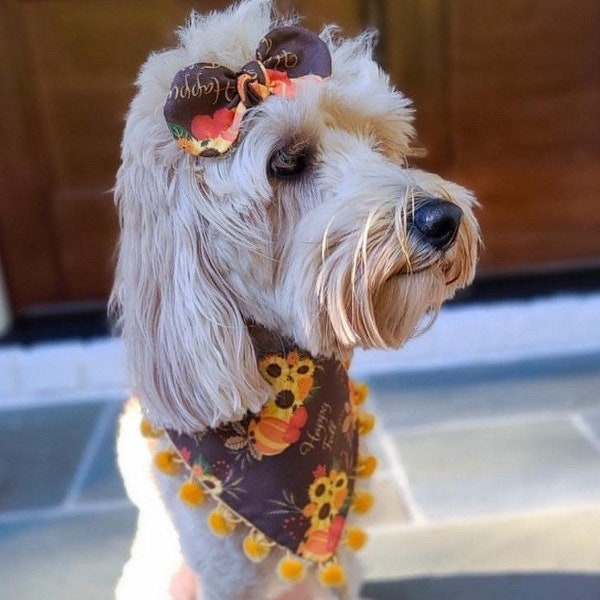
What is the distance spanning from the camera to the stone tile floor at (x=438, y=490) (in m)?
1.40

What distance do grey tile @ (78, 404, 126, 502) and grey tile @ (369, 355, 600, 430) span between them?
65cm

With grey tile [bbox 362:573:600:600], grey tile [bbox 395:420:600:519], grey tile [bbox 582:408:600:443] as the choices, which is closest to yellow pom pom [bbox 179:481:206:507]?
grey tile [bbox 362:573:600:600]

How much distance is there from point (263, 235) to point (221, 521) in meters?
0.38

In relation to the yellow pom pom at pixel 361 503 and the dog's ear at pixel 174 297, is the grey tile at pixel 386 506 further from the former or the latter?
the dog's ear at pixel 174 297

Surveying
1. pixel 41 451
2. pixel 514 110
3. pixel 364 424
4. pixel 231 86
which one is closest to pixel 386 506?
pixel 364 424

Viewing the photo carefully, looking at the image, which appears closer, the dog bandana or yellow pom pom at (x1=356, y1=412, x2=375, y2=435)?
the dog bandana

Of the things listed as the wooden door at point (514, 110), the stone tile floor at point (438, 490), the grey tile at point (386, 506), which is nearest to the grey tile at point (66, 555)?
the stone tile floor at point (438, 490)

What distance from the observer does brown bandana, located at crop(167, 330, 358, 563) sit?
0.98m

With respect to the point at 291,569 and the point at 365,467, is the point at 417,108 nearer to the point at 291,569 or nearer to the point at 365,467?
the point at 365,467

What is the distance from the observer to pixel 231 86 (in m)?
0.85

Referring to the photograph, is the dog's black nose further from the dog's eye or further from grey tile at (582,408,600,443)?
grey tile at (582,408,600,443)

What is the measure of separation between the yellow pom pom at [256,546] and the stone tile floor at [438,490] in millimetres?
461

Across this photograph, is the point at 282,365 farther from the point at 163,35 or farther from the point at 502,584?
the point at 163,35

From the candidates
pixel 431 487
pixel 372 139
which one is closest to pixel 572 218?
pixel 431 487
